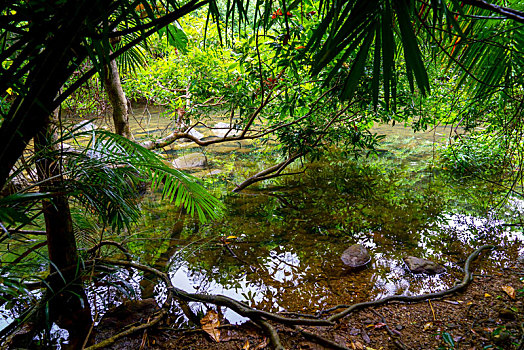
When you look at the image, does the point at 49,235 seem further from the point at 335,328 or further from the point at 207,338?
the point at 335,328

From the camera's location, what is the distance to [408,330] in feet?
6.40

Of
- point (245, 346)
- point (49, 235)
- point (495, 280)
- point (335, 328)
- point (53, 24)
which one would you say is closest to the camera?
point (53, 24)

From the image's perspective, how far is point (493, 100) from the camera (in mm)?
3723

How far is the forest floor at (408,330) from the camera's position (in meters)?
1.75

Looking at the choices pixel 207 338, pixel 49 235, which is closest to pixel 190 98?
pixel 49 235

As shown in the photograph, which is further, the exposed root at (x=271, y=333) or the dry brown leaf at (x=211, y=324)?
the dry brown leaf at (x=211, y=324)

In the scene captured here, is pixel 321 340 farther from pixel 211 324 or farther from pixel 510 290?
pixel 510 290

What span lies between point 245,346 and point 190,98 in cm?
346

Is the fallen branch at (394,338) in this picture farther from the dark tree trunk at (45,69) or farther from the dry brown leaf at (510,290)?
the dark tree trunk at (45,69)

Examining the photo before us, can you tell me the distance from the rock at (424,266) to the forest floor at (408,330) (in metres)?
0.40

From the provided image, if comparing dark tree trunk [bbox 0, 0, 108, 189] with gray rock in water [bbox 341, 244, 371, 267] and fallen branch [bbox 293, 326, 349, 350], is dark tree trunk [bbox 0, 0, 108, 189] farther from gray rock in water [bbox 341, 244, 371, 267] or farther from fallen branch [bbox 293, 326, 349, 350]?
gray rock in water [bbox 341, 244, 371, 267]

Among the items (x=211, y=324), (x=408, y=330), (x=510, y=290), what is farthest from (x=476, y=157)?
(x=211, y=324)

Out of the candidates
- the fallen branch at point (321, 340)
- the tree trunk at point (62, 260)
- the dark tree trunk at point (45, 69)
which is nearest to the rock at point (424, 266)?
the fallen branch at point (321, 340)

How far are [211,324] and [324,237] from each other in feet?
5.98
